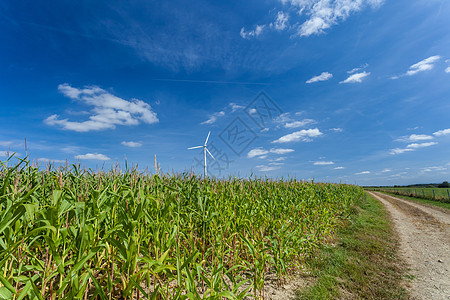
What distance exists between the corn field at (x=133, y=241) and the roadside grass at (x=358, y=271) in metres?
0.55

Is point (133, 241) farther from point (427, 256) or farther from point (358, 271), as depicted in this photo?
point (427, 256)

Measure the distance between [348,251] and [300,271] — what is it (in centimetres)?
276

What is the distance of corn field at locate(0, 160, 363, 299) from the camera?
2520 millimetres

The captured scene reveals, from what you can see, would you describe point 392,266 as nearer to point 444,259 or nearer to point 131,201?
point 444,259

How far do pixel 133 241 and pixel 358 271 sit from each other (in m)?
5.67

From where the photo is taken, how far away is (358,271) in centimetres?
582

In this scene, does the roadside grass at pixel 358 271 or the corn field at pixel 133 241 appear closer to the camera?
the corn field at pixel 133 241

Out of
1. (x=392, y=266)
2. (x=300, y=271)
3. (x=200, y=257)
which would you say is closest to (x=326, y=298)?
(x=300, y=271)

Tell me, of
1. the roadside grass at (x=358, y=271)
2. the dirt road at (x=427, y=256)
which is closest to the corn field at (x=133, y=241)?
the roadside grass at (x=358, y=271)

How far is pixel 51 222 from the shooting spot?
8.15 ft

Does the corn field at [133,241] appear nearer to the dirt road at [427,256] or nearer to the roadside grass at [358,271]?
the roadside grass at [358,271]

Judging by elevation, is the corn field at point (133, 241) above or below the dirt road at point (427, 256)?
above

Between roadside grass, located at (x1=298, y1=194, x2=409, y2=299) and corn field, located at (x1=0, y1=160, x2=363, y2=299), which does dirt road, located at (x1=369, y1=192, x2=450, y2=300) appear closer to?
roadside grass, located at (x1=298, y1=194, x2=409, y2=299)

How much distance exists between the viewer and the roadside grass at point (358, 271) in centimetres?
474
